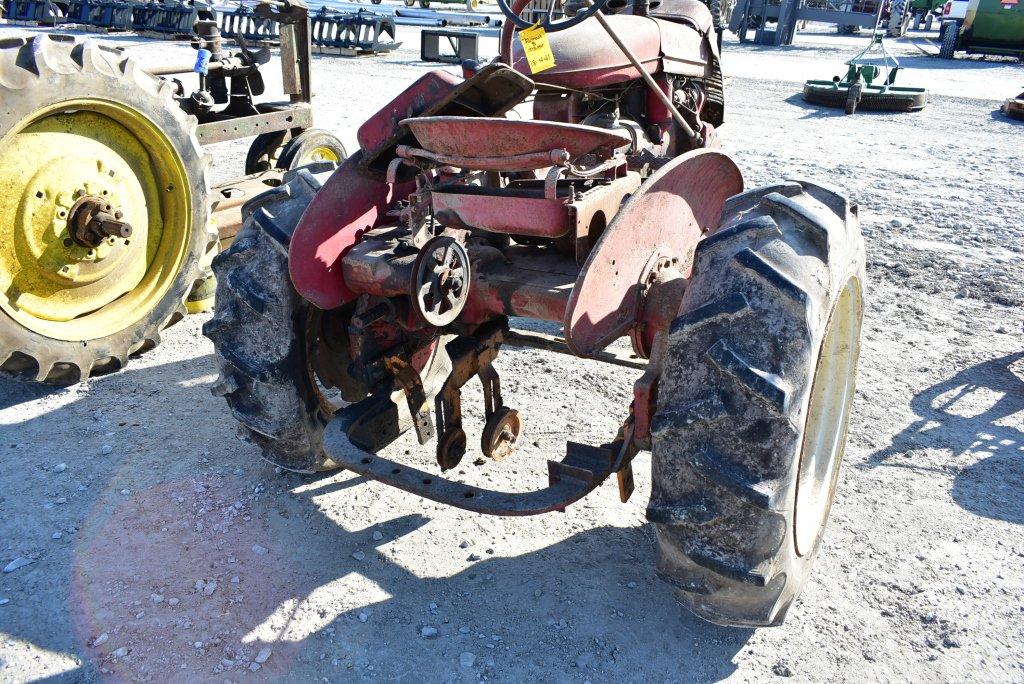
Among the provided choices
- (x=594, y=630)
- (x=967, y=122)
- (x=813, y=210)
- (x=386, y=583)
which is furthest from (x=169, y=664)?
(x=967, y=122)

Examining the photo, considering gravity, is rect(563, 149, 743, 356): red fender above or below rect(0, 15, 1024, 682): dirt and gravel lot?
above

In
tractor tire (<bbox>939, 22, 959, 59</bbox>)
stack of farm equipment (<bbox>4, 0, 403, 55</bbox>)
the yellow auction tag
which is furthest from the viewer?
tractor tire (<bbox>939, 22, 959, 59</bbox>)

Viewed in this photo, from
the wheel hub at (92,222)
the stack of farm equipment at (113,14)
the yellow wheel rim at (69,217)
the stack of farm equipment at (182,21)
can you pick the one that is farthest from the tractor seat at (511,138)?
the stack of farm equipment at (113,14)

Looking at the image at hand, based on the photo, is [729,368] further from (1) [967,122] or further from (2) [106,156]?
(1) [967,122]

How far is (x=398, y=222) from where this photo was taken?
2.96 metres

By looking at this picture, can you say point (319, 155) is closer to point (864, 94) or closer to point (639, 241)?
point (639, 241)

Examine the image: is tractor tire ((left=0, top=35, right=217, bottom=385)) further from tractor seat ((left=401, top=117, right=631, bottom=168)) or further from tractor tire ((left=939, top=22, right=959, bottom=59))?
tractor tire ((left=939, top=22, right=959, bottom=59))

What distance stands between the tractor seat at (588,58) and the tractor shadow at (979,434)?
2.04 metres

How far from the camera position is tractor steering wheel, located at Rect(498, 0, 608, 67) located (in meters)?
2.88

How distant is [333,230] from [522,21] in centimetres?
113

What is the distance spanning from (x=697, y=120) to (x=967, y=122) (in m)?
8.98

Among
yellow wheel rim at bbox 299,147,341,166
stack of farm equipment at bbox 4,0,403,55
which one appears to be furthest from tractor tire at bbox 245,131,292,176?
stack of farm equipment at bbox 4,0,403,55

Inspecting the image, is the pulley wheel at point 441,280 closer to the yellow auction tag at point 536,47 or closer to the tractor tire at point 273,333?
the tractor tire at point 273,333

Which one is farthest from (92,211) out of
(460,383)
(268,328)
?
(460,383)
